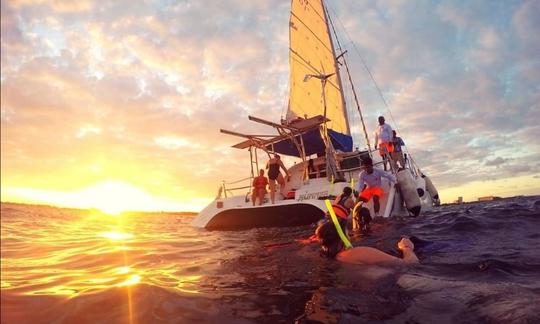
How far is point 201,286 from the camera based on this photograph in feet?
13.5

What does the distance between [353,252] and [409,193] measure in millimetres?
7804

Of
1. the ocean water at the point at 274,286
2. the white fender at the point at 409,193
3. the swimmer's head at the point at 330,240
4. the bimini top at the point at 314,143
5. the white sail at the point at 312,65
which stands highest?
the white sail at the point at 312,65

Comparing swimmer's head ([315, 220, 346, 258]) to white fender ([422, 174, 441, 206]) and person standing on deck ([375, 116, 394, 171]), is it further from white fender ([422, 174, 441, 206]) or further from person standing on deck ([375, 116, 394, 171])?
white fender ([422, 174, 441, 206])

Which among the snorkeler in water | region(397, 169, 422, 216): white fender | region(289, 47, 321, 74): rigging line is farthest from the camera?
region(289, 47, 321, 74): rigging line

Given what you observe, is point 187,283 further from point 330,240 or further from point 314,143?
point 314,143

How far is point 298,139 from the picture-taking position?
1559cm

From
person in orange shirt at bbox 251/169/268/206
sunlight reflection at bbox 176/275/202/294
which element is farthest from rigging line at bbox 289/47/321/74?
sunlight reflection at bbox 176/275/202/294

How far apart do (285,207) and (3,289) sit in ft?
28.3

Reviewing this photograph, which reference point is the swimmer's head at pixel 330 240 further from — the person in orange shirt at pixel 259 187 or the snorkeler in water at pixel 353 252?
the person in orange shirt at pixel 259 187

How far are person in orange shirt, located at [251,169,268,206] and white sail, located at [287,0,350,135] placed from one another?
521cm

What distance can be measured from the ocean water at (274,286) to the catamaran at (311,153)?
4.97m

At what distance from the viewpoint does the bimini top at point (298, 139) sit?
1378 centimetres

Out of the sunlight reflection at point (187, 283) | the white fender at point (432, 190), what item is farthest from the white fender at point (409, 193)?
the sunlight reflection at point (187, 283)

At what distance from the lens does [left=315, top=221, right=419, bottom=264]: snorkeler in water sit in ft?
15.6
